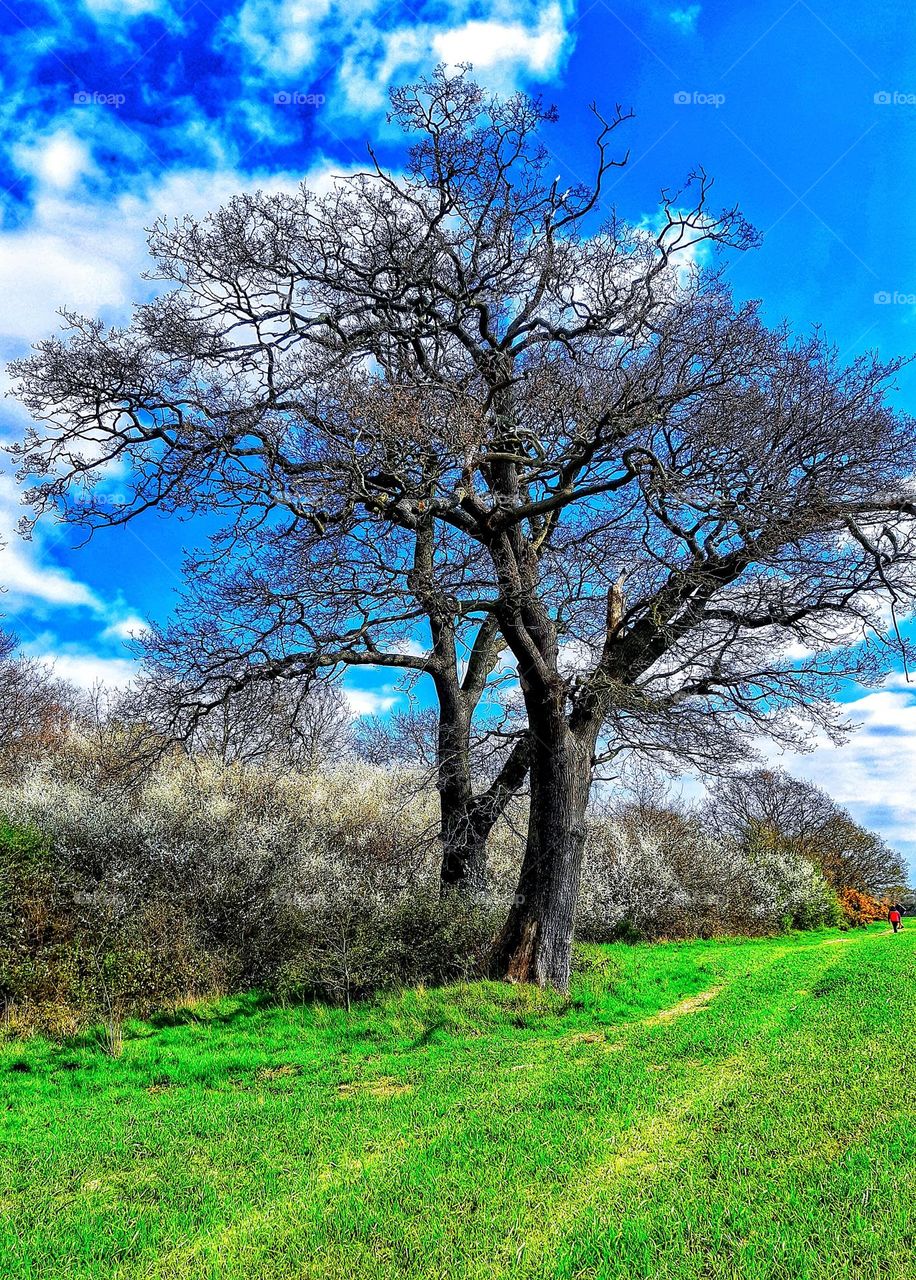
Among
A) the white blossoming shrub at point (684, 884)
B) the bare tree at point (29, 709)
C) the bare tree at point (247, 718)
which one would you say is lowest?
the white blossoming shrub at point (684, 884)

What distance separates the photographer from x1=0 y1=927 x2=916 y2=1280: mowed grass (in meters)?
3.93

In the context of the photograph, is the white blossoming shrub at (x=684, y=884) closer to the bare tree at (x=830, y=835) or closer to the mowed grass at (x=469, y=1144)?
the bare tree at (x=830, y=835)

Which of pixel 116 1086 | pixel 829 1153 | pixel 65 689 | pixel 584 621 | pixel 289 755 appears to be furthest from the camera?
pixel 65 689

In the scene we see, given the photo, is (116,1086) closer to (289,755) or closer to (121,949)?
(121,949)

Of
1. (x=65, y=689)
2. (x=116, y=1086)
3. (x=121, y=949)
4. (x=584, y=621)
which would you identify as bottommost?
(x=116, y=1086)

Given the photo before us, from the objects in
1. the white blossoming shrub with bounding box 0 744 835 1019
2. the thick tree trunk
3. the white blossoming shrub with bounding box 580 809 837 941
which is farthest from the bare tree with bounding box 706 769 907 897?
the thick tree trunk

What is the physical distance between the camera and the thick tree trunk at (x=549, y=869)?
35.0ft

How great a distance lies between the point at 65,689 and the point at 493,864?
23296 mm

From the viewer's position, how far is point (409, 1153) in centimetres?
520

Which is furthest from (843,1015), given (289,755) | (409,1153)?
(289,755)

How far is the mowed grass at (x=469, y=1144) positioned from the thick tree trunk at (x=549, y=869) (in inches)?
30.2

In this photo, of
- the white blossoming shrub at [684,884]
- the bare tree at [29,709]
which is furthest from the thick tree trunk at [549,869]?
the bare tree at [29,709]

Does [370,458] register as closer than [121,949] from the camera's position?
Yes

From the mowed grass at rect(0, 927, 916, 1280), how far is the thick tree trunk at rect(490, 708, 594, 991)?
766mm
